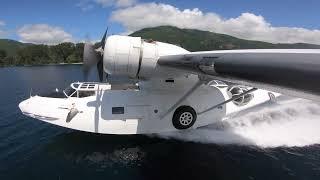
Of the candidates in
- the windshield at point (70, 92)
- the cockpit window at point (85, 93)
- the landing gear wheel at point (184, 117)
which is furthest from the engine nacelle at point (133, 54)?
the windshield at point (70, 92)

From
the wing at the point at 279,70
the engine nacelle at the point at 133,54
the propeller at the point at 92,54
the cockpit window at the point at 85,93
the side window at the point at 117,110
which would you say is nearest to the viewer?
the wing at the point at 279,70

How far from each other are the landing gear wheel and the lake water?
1139 millimetres

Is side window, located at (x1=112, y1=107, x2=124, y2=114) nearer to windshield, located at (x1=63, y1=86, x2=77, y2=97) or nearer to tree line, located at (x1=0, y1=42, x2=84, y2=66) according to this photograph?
windshield, located at (x1=63, y1=86, x2=77, y2=97)

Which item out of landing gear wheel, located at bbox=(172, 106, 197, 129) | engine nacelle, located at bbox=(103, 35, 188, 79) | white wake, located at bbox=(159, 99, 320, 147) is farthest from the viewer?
white wake, located at bbox=(159, 99, 320, 147)

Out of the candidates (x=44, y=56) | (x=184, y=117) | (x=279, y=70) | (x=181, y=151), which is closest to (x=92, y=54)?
(x=184, y=117)

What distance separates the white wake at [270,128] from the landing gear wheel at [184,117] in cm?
129

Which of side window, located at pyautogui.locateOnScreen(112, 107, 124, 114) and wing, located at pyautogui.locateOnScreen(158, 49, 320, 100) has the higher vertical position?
wing, located at pyautogui.locateOnScreen(158, 49, 320, 100)

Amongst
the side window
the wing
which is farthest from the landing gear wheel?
the wing

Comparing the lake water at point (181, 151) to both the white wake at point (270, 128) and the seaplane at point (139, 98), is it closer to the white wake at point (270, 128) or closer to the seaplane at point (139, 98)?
the white wake at point (270, 128)

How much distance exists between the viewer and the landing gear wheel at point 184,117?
16.7 m

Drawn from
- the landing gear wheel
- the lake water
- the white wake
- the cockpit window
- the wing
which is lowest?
the lake water

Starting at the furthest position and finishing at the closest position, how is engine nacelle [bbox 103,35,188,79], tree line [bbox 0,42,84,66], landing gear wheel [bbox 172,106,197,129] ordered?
tree line [bbox 0,42,84,66] < landing gear wheel [bbox 172,106,197,129] < engine nacelle [bbox 103,35,188,79]

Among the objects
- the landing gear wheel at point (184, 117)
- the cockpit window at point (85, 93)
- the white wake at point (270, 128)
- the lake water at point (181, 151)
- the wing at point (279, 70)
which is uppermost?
the wing at point (279, 70)

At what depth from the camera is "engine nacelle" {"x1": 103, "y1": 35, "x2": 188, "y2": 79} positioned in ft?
46.0
